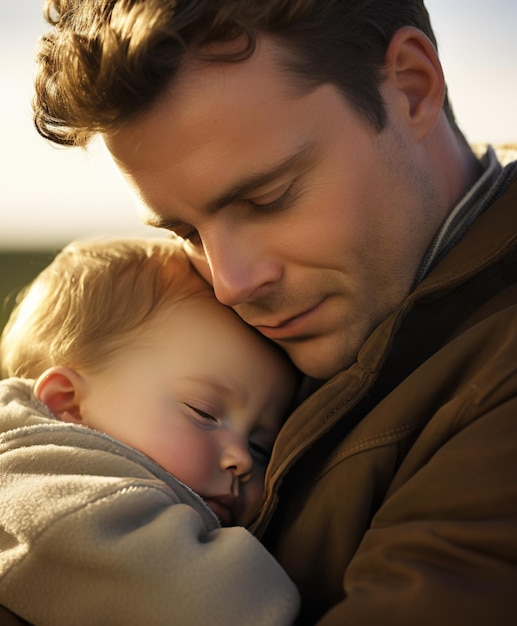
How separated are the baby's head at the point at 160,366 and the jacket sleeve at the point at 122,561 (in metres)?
0.37

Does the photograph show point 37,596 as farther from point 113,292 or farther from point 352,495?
point 113,292

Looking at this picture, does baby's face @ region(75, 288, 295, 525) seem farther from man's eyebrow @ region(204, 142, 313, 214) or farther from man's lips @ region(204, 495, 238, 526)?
man's eyebrow @ region(204, 142, 313, 214)

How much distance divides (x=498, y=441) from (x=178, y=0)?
3.92 feet

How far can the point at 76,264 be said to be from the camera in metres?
2.37

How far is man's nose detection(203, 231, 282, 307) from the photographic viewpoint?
6.35ft

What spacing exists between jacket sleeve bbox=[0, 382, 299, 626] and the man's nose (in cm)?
52

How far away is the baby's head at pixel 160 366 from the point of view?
80.5 inches

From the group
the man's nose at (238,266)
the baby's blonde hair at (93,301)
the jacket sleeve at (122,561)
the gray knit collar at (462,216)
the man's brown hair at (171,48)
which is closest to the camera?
the jacket sleeve at (122,561)

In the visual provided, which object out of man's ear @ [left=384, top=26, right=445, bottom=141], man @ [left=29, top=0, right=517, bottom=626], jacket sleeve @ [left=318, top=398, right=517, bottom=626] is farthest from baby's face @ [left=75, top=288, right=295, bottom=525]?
man's ear @ [left=384, top=26, right=445, bottom=141]

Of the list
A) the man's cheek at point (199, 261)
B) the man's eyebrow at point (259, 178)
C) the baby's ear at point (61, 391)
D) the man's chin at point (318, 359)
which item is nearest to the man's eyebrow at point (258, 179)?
the man's eyebrow at point (259, 178)

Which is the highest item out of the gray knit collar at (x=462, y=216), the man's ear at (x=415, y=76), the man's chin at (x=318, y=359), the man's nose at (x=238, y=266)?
the man's ear at (x=415, y=76)

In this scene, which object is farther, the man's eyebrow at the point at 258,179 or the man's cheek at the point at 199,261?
the man's cheek at the point at 199,261

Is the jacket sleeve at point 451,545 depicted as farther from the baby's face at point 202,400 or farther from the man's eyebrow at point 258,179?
the man's eyebrow at point 258,179

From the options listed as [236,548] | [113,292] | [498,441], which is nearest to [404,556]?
[498,441]
